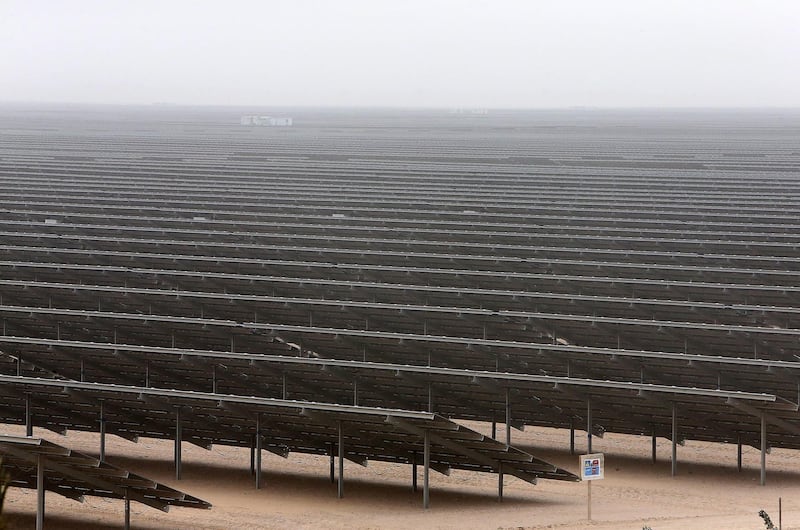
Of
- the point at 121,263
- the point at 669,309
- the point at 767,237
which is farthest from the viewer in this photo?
the point at 767,237

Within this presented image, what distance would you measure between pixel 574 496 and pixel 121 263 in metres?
17.5

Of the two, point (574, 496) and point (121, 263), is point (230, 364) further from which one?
point (121, 263)

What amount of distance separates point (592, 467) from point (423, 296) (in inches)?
433

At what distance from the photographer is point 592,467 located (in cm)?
1581

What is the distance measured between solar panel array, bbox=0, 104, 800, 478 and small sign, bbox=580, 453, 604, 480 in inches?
50.0

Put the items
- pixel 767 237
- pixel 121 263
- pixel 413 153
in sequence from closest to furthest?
pixel 121 263 → pixel 767 237 → pixel 413 153


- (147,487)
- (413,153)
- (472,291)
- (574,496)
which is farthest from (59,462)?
(413,153)

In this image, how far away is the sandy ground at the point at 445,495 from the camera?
52.2 ft

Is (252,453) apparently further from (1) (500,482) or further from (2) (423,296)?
(2) (423,296)

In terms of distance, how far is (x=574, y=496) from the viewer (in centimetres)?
1722

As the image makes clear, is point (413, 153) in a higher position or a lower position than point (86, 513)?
higher

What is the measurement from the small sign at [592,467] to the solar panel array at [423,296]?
1.27 metres

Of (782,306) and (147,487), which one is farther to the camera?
(782,306)

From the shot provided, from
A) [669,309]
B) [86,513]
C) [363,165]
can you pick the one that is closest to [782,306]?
[669,309]
